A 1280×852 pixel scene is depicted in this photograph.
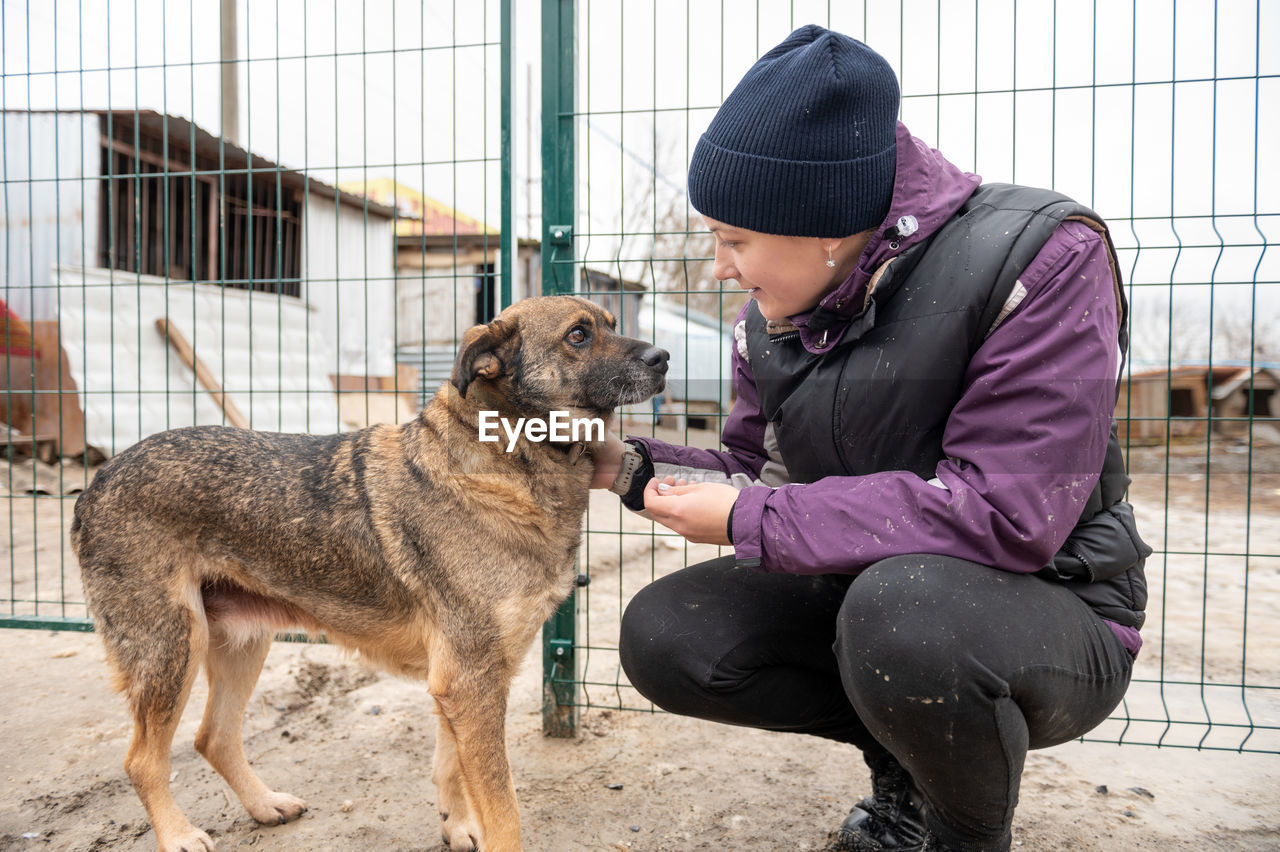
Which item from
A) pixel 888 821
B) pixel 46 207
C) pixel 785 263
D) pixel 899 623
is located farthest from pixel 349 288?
pixel 899 623

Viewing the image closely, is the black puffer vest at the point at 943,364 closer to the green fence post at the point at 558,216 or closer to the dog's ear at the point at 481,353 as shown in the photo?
the dog's ear at the point at 481,353

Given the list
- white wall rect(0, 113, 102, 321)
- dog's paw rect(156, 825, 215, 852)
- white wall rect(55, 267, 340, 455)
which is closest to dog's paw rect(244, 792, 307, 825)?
dog's paw rect(156, 825, 215, 852)

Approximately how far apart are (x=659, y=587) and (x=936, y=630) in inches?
39.3

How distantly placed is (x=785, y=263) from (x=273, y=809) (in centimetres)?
255

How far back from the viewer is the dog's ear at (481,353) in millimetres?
2477

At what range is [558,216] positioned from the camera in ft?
11.1

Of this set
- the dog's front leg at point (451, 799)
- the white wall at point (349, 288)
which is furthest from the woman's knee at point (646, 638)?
the white wall at point (349, 288)

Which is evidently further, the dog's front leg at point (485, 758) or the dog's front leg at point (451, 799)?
the dog's front leg at point (451, 799)

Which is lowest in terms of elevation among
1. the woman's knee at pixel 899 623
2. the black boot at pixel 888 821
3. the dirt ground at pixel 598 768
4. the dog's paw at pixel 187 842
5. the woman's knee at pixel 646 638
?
the dirt ground at pixel 598 768

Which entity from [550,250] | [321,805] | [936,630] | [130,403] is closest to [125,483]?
[321,805]

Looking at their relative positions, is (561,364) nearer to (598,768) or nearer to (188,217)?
(598,768)

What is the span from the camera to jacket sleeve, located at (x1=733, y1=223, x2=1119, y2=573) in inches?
69.6

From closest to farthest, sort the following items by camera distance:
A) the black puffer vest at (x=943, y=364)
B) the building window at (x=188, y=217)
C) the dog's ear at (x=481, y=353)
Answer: the black puffer vest at (x=943, y=364) → the dog's ear at (x=481, y=353) → the building window at (x=188, y=217)

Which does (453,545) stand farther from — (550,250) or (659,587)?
(550,250)
